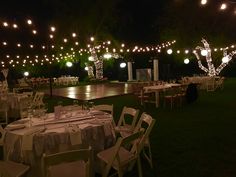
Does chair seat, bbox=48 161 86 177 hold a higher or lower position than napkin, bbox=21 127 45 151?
lower

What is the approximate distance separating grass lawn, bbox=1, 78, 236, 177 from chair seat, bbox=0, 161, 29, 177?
1561 mm

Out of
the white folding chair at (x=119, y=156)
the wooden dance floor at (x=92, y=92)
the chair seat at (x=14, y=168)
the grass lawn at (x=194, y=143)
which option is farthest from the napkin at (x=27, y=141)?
the wooden dance floor at (x=92, y=92)

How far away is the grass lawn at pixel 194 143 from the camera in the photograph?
4.43 meters

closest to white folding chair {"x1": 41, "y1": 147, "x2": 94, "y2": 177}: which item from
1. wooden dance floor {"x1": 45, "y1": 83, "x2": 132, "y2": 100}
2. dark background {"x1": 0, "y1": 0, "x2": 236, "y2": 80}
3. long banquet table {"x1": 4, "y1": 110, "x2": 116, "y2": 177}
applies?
long banquet table {"x1": 4, "y1": 110, "x2": 116, "y2": 177}

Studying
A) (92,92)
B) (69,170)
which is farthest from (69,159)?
(92,92)

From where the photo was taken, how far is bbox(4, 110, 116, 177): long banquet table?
145 inches

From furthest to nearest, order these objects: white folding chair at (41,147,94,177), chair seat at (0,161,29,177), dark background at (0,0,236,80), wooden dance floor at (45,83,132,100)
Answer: dark background at (0,0,236,80) → wooden dance floor at (45,83,132,100) → chair seat at (0,161,29,177) → white folding chair at (41,147,94,177)

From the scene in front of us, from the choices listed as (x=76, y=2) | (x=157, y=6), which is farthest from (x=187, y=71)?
(x=76, y=2)

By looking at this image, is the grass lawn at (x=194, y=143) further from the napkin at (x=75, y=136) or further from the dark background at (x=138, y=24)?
the dark background at (x=138, y=24)

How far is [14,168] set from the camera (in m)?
3.53

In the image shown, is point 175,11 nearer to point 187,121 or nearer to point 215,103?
point 215,103

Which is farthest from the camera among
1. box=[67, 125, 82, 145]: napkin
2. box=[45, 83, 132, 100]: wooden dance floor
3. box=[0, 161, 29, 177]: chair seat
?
box=[45, 83, 132, 100]: wooden dance floor

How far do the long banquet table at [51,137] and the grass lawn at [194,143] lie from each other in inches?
31.8

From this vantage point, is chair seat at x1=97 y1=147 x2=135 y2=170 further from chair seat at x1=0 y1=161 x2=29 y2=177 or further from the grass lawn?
chair seat at x1=0 y1=161 x2=29 y2=177
